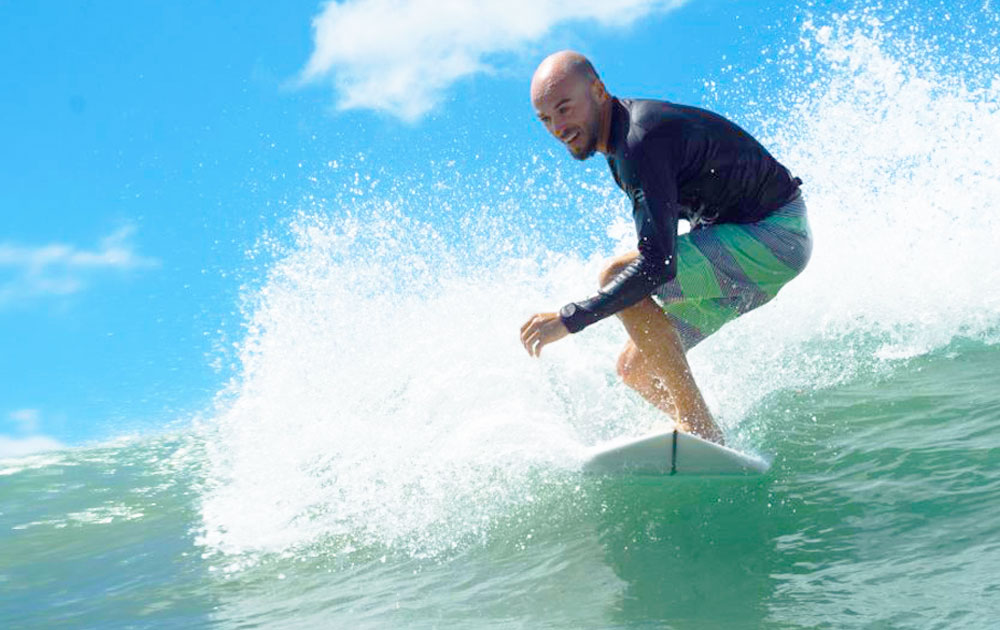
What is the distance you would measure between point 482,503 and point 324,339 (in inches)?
160

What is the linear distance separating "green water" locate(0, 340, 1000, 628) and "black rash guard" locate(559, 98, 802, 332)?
111 cm

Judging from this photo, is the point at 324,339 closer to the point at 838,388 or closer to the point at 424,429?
the point at 424,429

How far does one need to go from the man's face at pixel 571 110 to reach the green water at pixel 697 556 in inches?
73.8

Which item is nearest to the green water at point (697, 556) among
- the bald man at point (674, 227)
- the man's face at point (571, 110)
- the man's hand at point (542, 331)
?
the bald man at point (674, 227)

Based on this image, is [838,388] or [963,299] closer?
[838,388]

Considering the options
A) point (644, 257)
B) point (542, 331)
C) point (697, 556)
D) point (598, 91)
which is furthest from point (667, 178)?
point (697, 556)

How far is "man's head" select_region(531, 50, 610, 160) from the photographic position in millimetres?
4574

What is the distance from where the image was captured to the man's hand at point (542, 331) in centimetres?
462

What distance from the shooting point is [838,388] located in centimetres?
705

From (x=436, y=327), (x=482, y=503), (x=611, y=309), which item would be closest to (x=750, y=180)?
(x=611, y=309)

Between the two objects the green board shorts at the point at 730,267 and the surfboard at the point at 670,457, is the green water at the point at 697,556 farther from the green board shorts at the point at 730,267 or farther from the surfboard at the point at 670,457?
the green board shorts at the point at 730,267

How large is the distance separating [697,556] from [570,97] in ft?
7.00

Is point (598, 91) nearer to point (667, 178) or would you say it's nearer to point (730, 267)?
point (667, 178)

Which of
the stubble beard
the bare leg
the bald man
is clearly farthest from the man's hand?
the stubble beard
